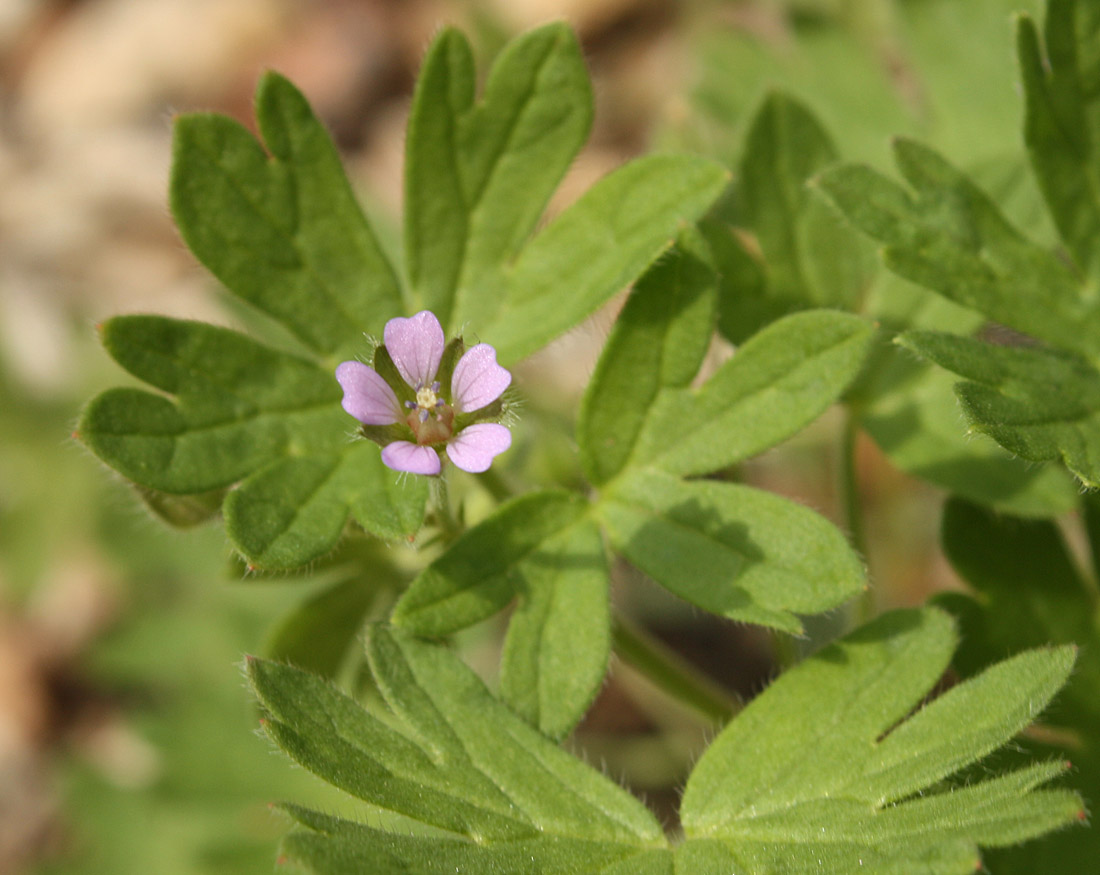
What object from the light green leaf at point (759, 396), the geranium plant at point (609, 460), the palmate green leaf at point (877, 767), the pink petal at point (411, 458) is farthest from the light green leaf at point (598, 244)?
the palmate green leaf at point (877, 767)

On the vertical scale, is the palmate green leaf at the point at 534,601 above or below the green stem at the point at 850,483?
above

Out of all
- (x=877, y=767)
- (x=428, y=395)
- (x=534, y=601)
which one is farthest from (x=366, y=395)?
(x=877, y=767)

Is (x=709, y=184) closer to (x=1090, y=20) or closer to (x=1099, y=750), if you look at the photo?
(x=1090, y=20)

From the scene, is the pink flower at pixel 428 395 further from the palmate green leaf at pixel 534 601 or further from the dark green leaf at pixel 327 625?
the dark green leaf at pixel 327 625

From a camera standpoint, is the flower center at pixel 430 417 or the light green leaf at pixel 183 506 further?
the light green leaf at pixel 183 506

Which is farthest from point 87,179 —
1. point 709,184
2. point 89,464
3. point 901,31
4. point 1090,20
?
point 1090,20
